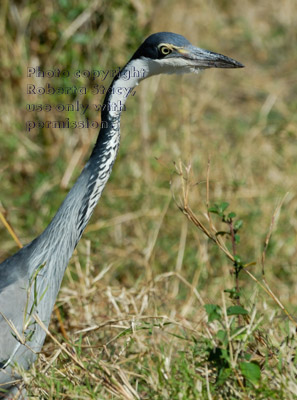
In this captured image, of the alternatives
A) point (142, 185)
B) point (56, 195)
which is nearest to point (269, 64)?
point (142, 185)

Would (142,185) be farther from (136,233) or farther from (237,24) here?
(237,24)

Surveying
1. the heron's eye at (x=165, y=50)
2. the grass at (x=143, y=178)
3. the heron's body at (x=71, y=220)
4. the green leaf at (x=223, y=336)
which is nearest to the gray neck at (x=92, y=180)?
the heron's body at (x=71, y=220)

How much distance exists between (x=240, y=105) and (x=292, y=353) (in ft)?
11.3

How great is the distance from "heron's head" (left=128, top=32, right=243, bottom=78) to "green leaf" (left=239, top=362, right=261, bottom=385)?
1.00 m

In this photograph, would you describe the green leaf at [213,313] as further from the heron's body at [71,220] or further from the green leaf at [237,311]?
Answer: the heron's body at [71,220]

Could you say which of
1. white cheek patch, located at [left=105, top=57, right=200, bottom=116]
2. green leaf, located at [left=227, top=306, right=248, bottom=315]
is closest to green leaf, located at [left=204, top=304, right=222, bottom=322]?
green leaf, located at [left=227, top=306, right=248, bottom=315]

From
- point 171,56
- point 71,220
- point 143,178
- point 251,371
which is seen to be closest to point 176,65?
point 171,56

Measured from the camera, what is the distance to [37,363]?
2.20 meters

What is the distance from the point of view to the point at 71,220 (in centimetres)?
233

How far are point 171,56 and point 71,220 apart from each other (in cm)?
66

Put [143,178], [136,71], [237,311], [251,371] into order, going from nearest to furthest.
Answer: [251,371]
[237,311]
[136,71]
[143,178]

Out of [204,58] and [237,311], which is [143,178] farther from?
[237,311]

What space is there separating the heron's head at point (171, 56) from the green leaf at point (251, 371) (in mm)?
999

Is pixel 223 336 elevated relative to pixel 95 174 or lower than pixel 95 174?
lower
